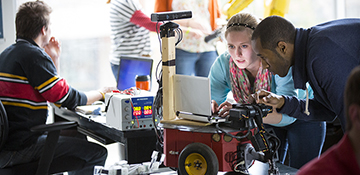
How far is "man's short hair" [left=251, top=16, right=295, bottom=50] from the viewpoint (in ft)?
4.38

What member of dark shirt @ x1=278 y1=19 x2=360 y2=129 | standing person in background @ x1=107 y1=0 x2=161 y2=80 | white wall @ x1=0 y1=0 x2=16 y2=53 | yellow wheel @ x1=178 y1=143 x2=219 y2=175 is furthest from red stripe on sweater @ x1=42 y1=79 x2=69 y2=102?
white wall @ x1=0 y1=0 x2=16 y2=53

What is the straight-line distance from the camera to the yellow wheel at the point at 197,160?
1.25 m

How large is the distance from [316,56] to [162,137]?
70cm

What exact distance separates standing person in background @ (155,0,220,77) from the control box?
117cm

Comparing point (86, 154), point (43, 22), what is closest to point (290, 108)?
point (86, 154)

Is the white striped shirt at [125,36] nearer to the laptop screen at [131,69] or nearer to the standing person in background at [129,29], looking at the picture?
the standing person in background at [129,29]

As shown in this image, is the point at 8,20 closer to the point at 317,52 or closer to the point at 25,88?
the point at 25,88

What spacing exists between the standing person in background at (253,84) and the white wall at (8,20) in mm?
2747

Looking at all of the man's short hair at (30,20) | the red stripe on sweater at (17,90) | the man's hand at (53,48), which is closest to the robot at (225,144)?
the red stripe on sweater at (17,90)

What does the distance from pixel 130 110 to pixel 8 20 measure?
2.69 meters

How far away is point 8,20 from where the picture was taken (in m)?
3.91

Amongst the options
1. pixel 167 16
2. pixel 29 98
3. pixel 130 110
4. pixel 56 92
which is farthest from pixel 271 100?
pixel 29 98

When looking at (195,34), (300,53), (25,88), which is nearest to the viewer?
(300,53)

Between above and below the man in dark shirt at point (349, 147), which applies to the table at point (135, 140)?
below
